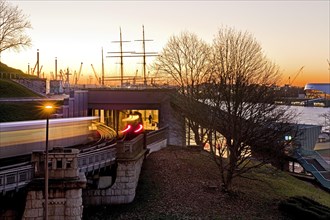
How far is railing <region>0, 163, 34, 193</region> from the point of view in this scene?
16.2 m

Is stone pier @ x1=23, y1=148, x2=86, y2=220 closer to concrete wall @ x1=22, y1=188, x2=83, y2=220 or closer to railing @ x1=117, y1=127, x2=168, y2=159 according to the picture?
concrete wall @ x1=22, y1=188, x2=83, y2=220

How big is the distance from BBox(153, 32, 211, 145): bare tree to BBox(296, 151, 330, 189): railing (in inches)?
534

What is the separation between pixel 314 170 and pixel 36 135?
30.6m

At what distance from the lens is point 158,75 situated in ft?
149

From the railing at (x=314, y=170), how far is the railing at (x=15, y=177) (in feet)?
104

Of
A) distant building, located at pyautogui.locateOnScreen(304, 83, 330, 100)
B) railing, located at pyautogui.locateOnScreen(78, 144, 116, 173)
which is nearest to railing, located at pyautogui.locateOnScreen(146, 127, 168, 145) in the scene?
railing, located at pyautogui.locateOnScreen(78, 144, 116, 173)

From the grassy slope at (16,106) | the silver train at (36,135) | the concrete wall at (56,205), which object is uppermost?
the grassy slope at (16,106)

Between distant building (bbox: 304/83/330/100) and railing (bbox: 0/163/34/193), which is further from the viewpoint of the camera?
distant building (bbox: 304/83/330/100)

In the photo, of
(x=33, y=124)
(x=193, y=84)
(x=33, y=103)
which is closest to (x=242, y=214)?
(x=33, y=124)

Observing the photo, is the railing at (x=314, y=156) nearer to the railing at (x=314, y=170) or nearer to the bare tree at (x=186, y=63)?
the railing at (x=314, y=170)

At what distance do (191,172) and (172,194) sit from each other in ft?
15.7

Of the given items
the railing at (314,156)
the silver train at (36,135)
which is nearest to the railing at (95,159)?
the silver train at (36,135)

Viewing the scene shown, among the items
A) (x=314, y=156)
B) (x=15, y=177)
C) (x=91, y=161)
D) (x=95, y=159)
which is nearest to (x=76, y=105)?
(x=95, y=159)

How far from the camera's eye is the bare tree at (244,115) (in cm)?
2562
